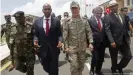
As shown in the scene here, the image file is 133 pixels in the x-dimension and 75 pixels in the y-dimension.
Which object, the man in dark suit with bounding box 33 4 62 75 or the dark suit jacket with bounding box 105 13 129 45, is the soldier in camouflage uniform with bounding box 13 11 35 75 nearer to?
the man in dark suit with bounding box 33 4 62 75

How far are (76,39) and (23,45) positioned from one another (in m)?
1.32

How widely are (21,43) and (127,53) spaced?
2898 millimetres

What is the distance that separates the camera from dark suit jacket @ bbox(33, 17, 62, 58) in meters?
7.96

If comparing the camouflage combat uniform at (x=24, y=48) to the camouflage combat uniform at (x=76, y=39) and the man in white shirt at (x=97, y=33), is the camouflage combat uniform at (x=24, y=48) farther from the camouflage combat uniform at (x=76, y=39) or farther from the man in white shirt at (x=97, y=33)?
the man in white shirt at (x=97, y=33)

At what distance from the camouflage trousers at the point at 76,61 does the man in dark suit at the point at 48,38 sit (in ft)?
1.56

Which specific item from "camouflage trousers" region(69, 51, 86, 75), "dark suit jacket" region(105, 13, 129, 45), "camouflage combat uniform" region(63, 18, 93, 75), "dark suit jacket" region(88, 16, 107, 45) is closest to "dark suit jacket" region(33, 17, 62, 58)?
"camouflage combat uniform" region(63, 18, 93, 75)

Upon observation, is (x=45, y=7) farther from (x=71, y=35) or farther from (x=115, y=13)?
(x=115, y=13)

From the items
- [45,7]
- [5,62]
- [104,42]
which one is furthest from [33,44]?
[5,62]

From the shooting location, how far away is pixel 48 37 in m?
7.95

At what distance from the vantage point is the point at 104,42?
9500 millimetres

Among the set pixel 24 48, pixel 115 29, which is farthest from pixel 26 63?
pixel 115 29

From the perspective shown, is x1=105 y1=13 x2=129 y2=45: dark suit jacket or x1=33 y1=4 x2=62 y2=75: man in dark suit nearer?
x1=33 y1=4 x2=62 y2=75: man in dark suit

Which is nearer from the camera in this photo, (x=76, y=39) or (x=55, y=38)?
(x=76, y=39)

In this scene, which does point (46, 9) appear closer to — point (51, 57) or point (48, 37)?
point (48, 37)
